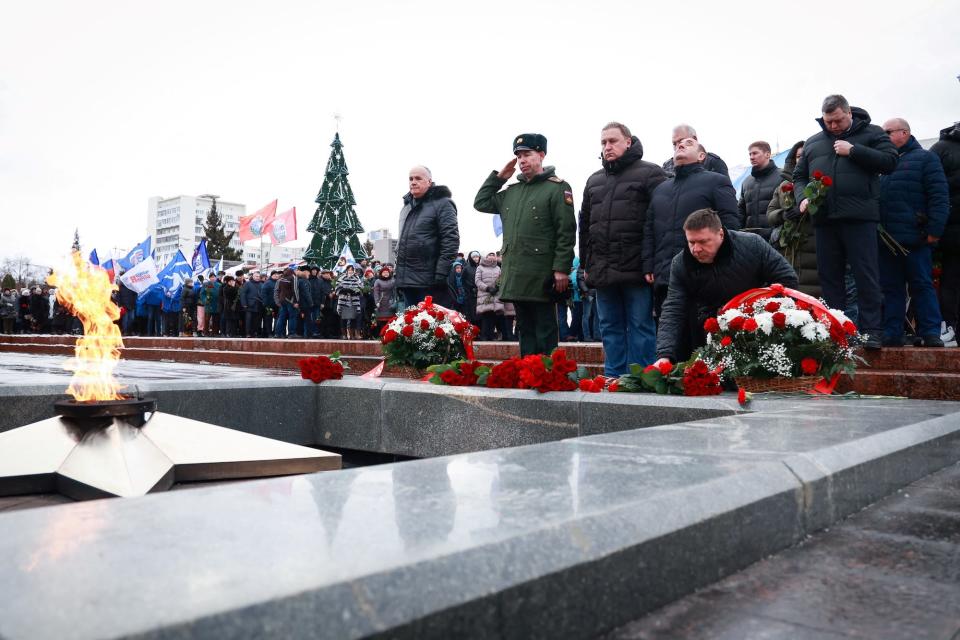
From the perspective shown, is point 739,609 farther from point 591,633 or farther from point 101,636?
point 101,636

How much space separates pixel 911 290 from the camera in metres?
6.52

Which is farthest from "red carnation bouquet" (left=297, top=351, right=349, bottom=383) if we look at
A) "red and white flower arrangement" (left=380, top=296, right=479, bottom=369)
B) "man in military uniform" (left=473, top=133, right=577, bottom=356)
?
"man in military uniform" (left=473, top=133, right=577, bottom=356)

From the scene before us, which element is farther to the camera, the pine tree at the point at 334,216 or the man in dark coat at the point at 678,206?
the pine tree at the point at 334,216

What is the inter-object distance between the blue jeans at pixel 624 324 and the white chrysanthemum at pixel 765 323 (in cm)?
148

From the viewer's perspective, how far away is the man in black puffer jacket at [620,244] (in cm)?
605

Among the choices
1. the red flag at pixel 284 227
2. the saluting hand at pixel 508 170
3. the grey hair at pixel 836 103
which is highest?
the red flag at pixel 284 227

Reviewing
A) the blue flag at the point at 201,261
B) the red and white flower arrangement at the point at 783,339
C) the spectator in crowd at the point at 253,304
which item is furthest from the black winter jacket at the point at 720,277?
the blue flag at the point at 201,261

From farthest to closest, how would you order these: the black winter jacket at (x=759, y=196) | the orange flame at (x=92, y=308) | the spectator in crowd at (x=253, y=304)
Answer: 1. the spectator in crowd at (x=253, y=304)
2. the black winter jacket at (x=759, y=196)
3. the orange flame at (x=92, y=308)

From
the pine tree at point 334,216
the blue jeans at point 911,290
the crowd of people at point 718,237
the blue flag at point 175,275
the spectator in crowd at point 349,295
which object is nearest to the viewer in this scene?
the crowd of people at point 718,237

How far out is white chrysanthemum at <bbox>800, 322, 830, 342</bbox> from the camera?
A: 4.34 m

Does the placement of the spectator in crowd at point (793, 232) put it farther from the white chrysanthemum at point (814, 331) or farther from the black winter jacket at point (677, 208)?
the white chrysanthemum at point (814, 331)

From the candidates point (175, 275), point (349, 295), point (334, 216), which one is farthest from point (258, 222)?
point (349, 295)

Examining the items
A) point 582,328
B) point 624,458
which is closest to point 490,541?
point 624,458

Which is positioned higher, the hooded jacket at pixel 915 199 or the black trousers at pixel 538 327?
the hooded jacket at pixel 915 199
